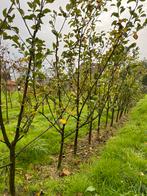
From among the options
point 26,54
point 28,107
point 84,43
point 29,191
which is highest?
point 84,43

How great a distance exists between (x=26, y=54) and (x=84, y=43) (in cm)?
268

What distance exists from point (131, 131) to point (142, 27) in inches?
191

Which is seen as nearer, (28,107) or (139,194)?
(28,107)

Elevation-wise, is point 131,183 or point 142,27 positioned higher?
point 142,27

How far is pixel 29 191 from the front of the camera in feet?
16.0

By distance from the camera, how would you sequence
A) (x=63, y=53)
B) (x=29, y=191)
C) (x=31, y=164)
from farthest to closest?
(x=31, y=164) → (x=63, y=53) → (x=29, y=191)

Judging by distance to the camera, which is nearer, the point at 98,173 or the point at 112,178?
the point at 112,178

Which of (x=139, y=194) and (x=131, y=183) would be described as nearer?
(x=139, y=194)

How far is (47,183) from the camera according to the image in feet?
16.7

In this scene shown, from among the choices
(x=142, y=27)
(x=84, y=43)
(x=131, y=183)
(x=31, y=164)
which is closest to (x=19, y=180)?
(x=31, y=164)

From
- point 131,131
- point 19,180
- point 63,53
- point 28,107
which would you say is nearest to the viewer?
point 28,107

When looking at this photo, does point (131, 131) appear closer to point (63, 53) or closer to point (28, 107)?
point (63, 53)

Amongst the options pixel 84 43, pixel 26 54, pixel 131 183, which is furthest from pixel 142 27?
pixel 131 183

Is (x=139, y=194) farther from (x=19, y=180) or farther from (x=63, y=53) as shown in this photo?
(x=63, y=53)
